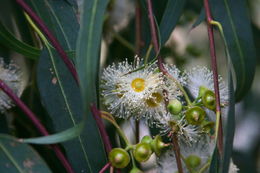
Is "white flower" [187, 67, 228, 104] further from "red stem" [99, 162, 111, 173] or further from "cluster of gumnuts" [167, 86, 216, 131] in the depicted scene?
"red stem" [99, 162, 111, 173]

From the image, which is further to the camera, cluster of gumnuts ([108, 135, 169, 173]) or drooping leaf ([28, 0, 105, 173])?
drooping leaf ([28, 0, 105, 173])

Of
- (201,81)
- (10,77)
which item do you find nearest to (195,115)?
(201,81)

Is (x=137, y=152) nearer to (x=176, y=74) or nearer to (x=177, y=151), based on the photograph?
(x=177, y=151)

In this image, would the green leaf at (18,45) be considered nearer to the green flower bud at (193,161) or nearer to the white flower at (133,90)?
the white flower at (133,90)

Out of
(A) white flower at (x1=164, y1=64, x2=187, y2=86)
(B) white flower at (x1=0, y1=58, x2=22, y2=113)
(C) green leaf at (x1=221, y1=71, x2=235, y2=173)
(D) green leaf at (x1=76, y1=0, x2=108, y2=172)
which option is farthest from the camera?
(B) white flower at (x1=0, y1=58, x2=22, y2=113)

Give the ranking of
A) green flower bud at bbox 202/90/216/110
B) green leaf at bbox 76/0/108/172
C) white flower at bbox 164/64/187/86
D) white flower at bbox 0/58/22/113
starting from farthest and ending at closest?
white flower at bbox 0/58/22/113, white flower at bbox 164/64/187/86, green flower bud at bbox 202/90/216/110, green leaf at bbox 76/0/108/172

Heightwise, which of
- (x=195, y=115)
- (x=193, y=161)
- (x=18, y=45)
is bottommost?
(x=193, y=161)

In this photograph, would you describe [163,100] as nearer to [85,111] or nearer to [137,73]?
[137,73]

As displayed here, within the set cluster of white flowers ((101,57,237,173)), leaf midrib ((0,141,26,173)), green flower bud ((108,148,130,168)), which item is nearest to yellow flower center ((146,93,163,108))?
cluster of white flowers ((101,57,237,173))
